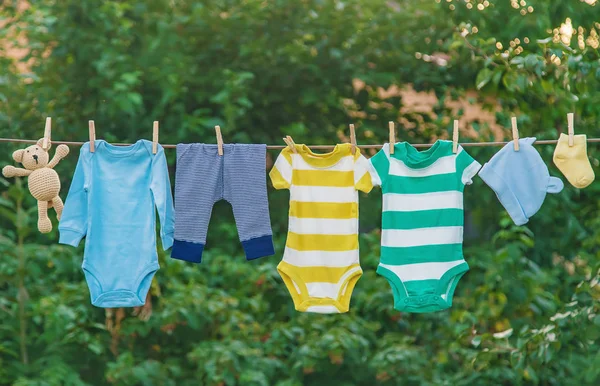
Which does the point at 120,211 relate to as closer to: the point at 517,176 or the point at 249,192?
the point at 249,192

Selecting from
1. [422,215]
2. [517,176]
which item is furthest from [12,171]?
[517,176]

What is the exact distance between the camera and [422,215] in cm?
317

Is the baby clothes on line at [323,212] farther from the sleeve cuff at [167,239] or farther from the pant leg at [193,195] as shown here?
the sleeve cuff at [167,239]

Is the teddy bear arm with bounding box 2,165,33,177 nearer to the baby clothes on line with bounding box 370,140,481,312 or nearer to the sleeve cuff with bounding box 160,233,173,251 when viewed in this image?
the sleeve cuff with bounding box 160,233,173,251

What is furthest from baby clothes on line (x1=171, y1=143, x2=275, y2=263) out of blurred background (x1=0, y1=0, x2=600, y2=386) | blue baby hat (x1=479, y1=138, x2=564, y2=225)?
blurred background (x1=0, y1=0, x2=600, y2=386)

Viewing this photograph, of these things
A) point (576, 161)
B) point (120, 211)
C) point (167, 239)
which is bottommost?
point (167, 239)

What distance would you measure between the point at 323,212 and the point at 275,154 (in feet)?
6.59

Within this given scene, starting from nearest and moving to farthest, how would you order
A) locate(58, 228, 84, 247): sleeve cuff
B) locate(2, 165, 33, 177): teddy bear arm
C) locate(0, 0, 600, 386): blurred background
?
locate(2, 165, 33, 177): teddy bear arm
locate(58, 228, 84, 247): sleeve cuff
locate(0, 0, 600, 386): blurred background

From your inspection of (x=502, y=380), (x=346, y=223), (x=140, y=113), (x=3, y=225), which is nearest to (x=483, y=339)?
(x=502, y=380)

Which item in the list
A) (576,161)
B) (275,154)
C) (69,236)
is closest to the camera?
(576,161)

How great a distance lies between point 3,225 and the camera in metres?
4.90

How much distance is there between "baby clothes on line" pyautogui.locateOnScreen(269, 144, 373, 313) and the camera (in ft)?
10.5

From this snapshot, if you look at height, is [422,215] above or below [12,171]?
below

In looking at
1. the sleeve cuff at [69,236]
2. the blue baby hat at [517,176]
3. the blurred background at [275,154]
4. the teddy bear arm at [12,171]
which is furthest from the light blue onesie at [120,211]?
the blurred background at [275,154]
